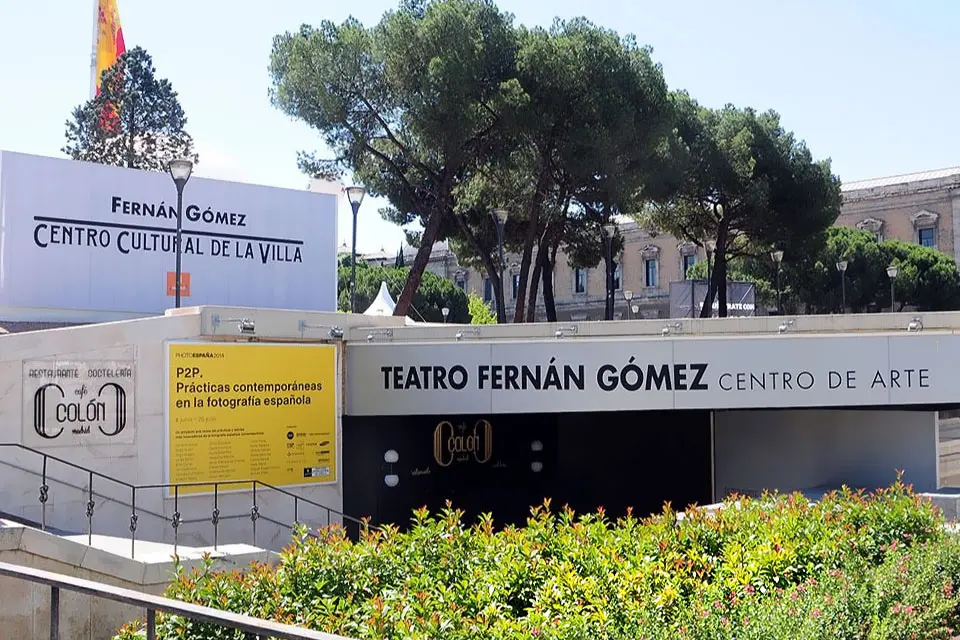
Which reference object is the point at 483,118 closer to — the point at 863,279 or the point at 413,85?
the point at 413,85

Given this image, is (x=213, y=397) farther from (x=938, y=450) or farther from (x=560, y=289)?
(x=560, y=289)

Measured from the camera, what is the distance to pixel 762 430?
763 inches

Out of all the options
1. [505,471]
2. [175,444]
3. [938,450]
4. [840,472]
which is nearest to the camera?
[175,444]

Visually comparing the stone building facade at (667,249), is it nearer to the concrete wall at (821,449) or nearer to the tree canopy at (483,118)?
Result: the tree canopy at (483,118)

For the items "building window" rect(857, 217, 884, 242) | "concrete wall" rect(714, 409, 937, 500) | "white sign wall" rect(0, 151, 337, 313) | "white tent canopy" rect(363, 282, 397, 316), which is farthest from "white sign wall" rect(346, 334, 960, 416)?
"building window" rect(857, 217, 884, 242)

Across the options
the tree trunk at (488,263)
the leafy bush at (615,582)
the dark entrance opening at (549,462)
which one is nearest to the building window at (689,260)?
the tree trunk at (488,263)

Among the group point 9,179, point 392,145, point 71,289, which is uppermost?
point 392,145

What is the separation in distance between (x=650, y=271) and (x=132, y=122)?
40448mm

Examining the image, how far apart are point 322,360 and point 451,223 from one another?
14156mm

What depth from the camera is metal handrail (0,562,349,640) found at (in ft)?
12.0

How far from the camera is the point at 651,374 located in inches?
658

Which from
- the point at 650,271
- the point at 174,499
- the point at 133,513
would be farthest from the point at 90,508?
the point at 650,271

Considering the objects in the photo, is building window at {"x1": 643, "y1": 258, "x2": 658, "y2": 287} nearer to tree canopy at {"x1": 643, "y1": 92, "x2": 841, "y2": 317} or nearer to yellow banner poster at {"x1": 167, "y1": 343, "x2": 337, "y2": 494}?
tree canopy at {"x1": 643, "y1": 92, "x2": 841, "y2": 317}

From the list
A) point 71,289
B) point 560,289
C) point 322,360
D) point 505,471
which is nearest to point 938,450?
point 505,471
